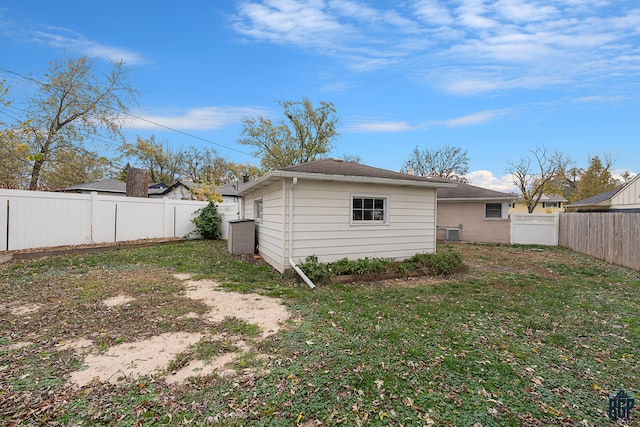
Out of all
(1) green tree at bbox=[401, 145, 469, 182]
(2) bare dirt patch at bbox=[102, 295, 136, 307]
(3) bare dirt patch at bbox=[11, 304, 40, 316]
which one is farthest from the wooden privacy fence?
(1) green tree at bbox=[401, 145, 469, 182]

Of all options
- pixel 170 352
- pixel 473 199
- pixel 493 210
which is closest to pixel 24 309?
pixel 170 352

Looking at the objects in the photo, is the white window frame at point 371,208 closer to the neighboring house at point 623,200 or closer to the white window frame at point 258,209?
the white window frame at point 258,209

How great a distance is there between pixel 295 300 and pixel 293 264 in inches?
56.1

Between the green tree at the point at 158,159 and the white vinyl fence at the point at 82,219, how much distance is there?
21227 mm

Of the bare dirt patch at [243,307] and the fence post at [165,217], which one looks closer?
the bare dirt patch at [243,307]

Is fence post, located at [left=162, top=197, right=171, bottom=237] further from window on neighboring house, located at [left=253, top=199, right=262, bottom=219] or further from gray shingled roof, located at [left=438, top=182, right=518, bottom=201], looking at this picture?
gray shingled roof, located at [left=438, top=182, right=518, bottom=201]

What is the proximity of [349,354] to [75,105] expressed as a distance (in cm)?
1724

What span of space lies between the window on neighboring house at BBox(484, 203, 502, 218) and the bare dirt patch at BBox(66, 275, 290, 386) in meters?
12.9

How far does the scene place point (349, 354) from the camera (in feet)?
10.1

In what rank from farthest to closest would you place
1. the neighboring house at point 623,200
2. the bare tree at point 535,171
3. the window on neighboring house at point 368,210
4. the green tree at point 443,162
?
the green tree at point 443,162 → the bare tree at point 535,171 → the neighboring house at point 623,200 → the window on neighboring house at point 368,210

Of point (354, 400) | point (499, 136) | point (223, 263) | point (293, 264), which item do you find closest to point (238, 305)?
point (293, 264)

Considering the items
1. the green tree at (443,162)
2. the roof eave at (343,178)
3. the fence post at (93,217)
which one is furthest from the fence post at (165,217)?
the green tree at (443,162)

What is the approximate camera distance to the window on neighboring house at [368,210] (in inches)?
287

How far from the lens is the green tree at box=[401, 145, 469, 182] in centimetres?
3131
